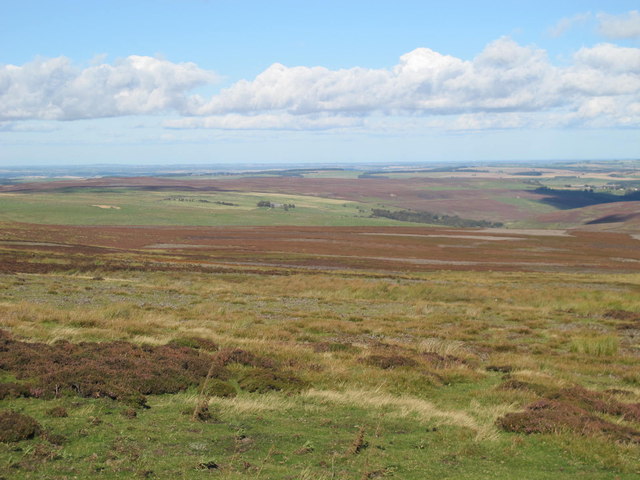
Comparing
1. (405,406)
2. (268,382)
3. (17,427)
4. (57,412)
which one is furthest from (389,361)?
(17,427)

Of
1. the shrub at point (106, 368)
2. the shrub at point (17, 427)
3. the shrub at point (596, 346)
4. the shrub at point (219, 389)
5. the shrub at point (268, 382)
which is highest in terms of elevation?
the shrub at point (17, 427)

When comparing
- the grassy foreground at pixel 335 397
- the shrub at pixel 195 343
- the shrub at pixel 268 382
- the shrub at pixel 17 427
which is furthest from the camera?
the shrub at pixel 195 343

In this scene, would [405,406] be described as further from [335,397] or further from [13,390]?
[13,390]

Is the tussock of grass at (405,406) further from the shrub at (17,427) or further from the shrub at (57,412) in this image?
the shrub at (17,427)

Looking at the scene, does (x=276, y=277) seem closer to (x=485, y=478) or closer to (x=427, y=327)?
(x=427, y=327)

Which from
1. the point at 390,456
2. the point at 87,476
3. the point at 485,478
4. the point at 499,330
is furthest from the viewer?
the point at 499,330

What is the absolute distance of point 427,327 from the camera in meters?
28.6

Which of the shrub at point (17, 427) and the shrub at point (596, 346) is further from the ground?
the shrub at point (17, 427)

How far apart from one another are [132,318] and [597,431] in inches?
785

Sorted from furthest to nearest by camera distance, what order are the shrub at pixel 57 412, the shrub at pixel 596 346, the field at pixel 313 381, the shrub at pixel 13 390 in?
the shrub at pixel 596 346
the shrub at pixel 13 390
the shrub at pixel 57 412
the field at pixel 313 381

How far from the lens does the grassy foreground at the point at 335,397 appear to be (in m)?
9.83

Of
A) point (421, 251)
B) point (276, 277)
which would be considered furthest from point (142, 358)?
point (421, 251)

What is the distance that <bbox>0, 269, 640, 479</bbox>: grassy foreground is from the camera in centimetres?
983

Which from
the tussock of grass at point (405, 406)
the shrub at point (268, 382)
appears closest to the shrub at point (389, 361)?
the tussock of grass at point (405, 406)
